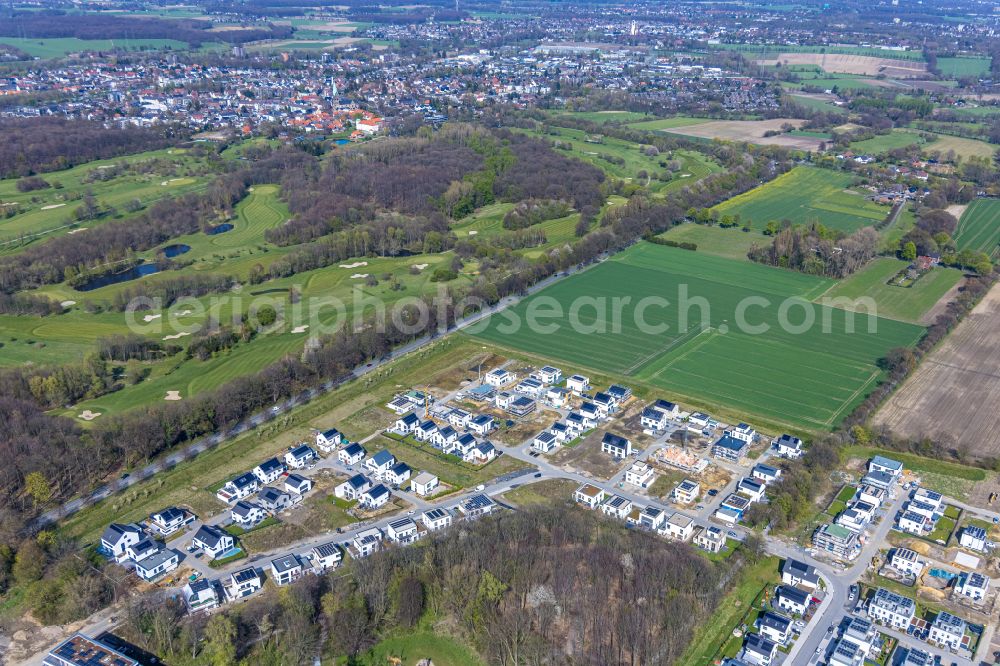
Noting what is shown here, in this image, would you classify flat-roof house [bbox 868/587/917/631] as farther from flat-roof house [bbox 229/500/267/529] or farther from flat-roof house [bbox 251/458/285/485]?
flat-roof house [bbox 251/458/285/485]

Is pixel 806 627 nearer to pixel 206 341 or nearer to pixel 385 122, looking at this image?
pixel 206 341

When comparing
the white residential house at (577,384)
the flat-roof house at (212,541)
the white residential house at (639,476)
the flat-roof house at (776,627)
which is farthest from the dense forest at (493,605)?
the white residential house at (577,384)

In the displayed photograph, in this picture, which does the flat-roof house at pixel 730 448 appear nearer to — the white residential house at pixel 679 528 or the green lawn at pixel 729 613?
the white residential house at pixel 679 528

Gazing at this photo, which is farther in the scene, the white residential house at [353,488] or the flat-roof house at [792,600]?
the white residential house at [353,488]

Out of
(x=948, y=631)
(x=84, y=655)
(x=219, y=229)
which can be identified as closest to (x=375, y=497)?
(x=84, y=655)

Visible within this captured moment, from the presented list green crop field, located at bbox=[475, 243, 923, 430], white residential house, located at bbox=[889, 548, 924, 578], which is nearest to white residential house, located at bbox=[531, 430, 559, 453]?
green crop field, located at bbox=[475, 243, 923, 430]
